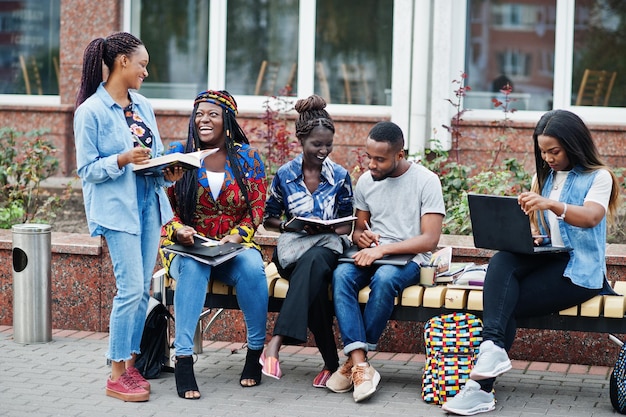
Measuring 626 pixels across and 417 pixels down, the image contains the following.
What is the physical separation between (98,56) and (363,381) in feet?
7.71

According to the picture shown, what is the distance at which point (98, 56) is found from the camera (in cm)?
599

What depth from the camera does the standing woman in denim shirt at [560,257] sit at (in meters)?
5.79

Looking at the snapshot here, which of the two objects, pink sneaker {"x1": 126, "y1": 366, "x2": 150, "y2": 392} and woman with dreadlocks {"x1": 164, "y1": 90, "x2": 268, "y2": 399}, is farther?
woman with dreadlocks {"x1": 164, "y1": 90, "x2": 268, "y2": 399}

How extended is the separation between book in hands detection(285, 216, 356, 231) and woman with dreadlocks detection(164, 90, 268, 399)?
0.24 meters

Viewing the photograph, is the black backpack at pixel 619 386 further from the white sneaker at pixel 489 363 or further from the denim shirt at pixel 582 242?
the white sneaker at pixel 489 363

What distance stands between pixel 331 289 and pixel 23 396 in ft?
6.10

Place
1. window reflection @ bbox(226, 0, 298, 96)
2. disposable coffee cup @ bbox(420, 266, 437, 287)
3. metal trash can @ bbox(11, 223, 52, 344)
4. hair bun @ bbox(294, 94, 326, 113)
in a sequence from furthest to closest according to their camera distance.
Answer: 1. window reflection @ bbox(226, 0, 298, 96)
2. metal trash can @ bbox(11, 223, 52, 344)
3. hair bun @ bbox(294, 94, 326, 113)
4. disposable coffee cup @ bbox(420, 266, 437, 287)

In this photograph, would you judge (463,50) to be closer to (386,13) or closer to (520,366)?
(386,13)

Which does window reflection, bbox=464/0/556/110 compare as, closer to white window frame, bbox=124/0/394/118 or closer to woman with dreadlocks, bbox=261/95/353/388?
white window frame, bbox=124/0/394/118

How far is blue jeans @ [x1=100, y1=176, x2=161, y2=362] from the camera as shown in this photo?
5.96m

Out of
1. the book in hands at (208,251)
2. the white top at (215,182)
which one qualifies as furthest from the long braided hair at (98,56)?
the book in hands at (208,251)

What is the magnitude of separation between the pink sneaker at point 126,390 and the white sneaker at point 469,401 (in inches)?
65.6

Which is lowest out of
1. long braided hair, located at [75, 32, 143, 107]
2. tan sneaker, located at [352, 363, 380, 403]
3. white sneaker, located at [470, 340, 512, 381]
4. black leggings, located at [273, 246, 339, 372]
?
tan sneaker, located at [352, 363, 380, 403]

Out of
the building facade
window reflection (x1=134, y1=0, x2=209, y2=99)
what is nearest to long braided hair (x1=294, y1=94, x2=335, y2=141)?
the building facade
